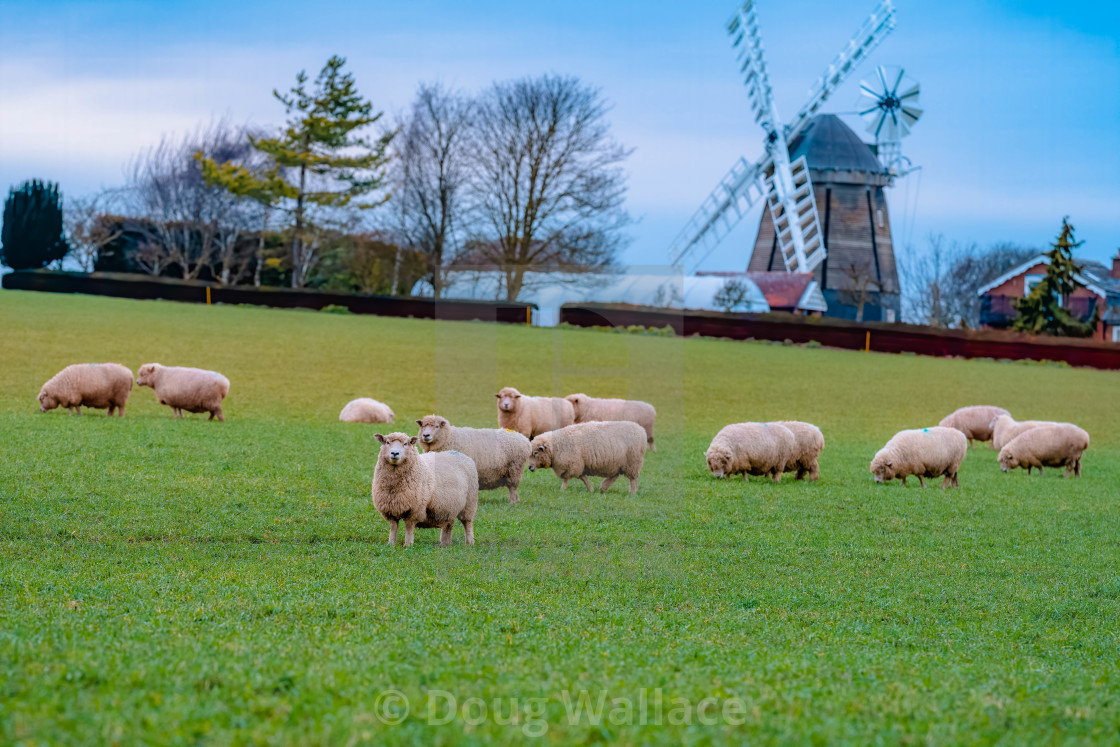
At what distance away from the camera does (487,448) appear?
11.3 metres

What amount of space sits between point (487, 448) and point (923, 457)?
6.82 metres

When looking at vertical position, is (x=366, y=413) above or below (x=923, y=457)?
below

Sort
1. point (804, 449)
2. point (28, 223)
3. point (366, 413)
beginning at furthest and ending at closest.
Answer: point (28, 223), point (366, 413), point (804, 449)

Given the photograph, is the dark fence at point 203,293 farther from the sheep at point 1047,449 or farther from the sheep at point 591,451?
the sheep at point 591,451

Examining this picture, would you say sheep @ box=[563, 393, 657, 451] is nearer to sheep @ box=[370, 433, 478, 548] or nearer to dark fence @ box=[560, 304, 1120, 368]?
sheep @ box=[370, 433, 478, 548]

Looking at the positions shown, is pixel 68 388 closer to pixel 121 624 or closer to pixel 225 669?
pixel 121 624

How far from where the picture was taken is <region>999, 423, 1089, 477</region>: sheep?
56.7 feet

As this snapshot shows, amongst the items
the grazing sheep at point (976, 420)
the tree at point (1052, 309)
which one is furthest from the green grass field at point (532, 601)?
the tree at point (1052, 309)

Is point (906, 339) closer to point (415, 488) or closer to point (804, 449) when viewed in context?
point (804, 449)

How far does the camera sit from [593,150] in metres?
60.8

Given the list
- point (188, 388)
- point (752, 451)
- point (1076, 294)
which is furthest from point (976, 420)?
point (1076, 294)

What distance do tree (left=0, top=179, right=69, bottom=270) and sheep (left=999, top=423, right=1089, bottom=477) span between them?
187 feet

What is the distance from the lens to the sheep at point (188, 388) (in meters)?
18.0

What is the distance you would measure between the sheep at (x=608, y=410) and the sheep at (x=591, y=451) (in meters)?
3.51
